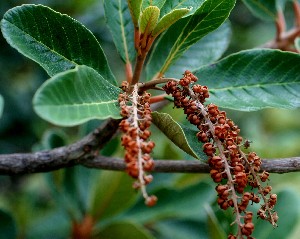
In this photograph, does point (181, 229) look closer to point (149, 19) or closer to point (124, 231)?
point (124, 231)

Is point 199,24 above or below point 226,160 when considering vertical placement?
above

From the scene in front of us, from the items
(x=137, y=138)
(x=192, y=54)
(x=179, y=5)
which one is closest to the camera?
(x=137, y=138)

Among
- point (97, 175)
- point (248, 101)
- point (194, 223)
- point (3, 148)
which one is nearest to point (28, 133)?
point (3, 148)

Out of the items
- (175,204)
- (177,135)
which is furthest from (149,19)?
(175,204)

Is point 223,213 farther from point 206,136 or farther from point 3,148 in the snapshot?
point 3,148

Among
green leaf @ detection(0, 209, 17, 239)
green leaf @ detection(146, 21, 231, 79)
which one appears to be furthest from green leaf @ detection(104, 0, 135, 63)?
green leaf @ detection(0, 209, 17, 239)

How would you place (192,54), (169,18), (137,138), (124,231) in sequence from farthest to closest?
(124,231), (192,54), (169,18), (137,138)

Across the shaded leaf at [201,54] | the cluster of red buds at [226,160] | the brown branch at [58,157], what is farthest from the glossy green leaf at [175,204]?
the cluster of red buds at [226,160]
